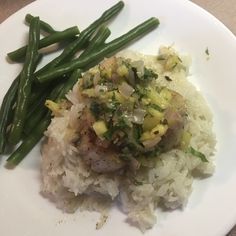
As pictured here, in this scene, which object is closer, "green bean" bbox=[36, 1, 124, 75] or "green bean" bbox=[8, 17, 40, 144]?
"green bean" bbox=[8, 17, 40, 144]

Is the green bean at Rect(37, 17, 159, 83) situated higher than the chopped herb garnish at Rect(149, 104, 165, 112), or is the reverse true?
the green bean at Rect(37, 17, 159, 83)

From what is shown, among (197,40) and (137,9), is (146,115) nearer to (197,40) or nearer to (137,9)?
(197,40)

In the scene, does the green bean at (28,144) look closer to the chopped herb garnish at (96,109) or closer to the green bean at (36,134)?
the green bean at (36,134)

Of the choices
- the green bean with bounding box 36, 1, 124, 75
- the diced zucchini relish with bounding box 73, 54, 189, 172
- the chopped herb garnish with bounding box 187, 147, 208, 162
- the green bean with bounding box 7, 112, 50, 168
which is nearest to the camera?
the diced zucchini relish with bounding box 73, 54, 189, 172

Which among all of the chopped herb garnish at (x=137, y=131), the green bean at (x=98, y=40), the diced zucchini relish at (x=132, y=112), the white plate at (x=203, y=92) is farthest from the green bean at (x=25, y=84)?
the chopped herb garnish at (x=137, y=131)

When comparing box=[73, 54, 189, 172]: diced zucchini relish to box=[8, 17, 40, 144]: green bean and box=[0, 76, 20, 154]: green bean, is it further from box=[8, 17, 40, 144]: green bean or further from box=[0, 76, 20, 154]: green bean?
box=[0, 76, 20, 154]: green bean

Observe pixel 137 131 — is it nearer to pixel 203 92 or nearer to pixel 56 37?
pixel 203 92

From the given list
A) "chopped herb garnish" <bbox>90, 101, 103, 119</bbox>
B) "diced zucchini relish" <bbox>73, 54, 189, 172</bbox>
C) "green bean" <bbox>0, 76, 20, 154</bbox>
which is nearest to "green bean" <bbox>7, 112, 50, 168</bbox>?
"green bean" <bbox>0, 76, 20, 154</bbox>
